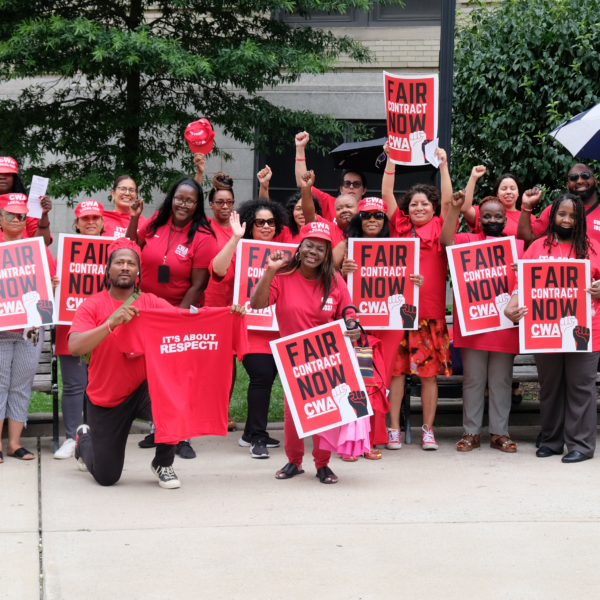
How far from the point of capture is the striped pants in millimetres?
6672

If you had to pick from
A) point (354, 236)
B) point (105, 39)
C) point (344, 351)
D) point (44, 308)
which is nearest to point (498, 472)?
point (344, 351)

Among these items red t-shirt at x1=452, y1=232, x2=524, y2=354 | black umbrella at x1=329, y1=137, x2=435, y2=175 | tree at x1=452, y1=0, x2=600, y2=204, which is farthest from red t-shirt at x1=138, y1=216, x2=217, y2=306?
tree at x1=452, y1=0, x2=600, y2=204

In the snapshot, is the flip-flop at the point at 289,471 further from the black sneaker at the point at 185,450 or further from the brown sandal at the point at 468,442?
the brown sandal at the point at 468,442

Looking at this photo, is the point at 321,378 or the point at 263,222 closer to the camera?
the point at 321,378

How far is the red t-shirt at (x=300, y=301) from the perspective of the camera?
6.19m

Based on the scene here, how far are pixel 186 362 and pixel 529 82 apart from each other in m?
5.10

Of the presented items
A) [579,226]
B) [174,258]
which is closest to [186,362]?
[174,258]

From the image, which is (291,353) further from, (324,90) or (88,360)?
(324,90)

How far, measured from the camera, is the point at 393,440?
23.6 feet

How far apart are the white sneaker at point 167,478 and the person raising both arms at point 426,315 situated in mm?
1918

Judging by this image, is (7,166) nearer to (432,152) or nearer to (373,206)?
(373,206)

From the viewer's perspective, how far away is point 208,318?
6027 millimetres

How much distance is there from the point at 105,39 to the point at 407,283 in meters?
4.30

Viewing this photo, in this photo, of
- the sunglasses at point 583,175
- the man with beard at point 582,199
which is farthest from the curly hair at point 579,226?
the sunglasses at point 583,175
